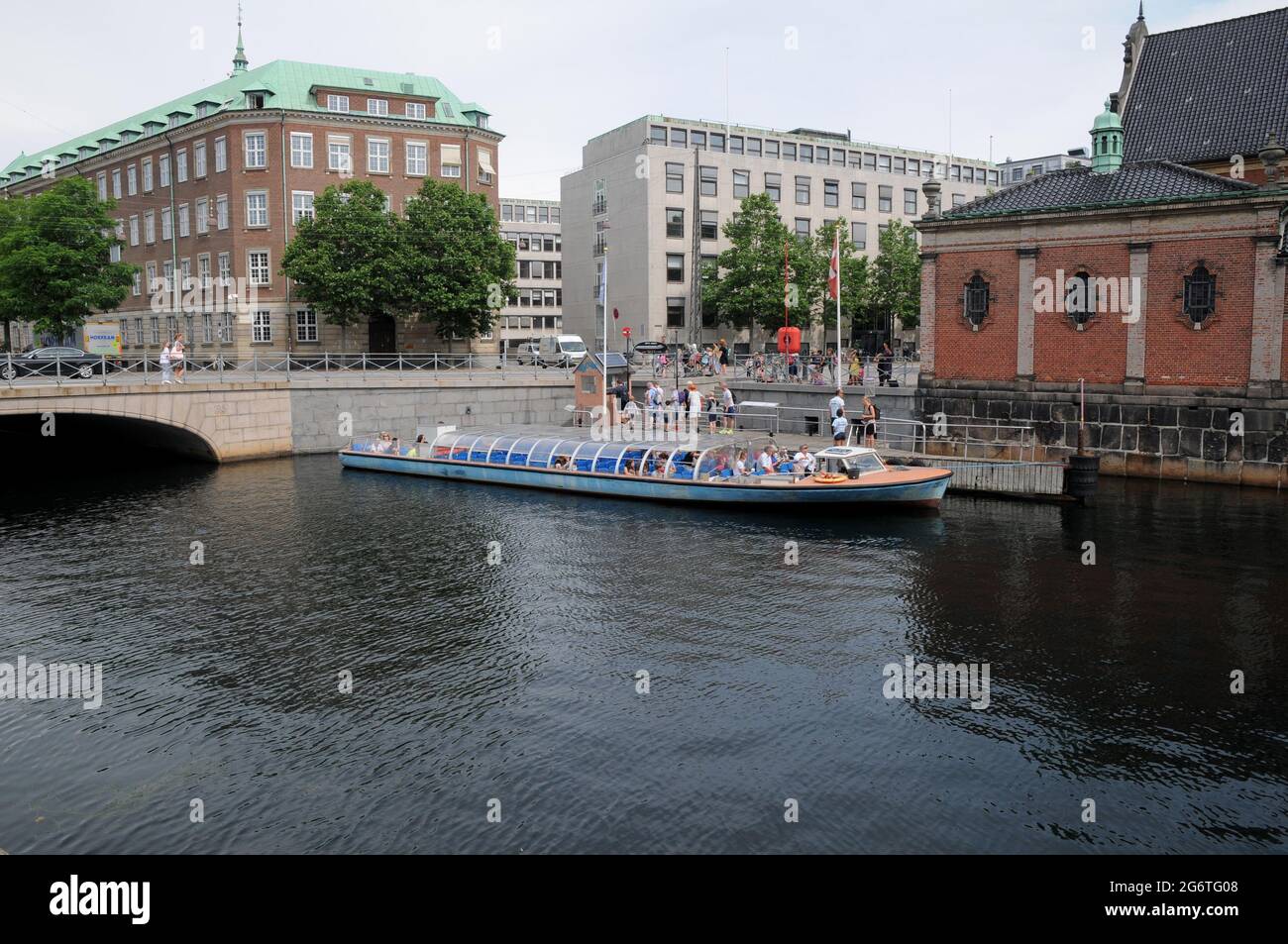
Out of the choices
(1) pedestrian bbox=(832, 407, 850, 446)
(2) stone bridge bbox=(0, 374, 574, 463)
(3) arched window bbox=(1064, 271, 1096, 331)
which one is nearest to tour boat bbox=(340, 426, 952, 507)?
(1) pedestrian bbox=(832, 407, 850, 446)

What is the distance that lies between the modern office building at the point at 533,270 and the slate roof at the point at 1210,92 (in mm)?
68552

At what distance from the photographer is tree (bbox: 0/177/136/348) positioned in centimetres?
5984

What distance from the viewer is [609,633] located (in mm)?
21047

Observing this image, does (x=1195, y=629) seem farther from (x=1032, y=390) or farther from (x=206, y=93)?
(x=206, y=93)

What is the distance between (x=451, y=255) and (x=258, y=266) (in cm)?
1375

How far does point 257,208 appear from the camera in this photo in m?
66.2

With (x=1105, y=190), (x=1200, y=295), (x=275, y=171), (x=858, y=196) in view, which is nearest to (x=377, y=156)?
(x=275, y=171)

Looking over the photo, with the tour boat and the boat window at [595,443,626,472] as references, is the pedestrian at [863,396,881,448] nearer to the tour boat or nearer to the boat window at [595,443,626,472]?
the tour boat

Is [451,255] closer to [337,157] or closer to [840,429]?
[337,157]

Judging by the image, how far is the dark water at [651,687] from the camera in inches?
525
